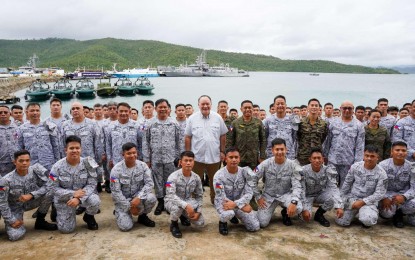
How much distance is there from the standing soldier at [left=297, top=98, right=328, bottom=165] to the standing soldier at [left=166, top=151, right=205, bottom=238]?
2.29 m

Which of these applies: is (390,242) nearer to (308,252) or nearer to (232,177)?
(308,252)

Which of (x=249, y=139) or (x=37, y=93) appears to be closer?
(x=249, y=139)

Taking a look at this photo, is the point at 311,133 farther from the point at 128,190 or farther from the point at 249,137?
the point at 128,190

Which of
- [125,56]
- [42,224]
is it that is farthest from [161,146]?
[125,56]

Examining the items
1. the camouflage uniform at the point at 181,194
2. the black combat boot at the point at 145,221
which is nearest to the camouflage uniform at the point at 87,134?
the black combat boot at the point at 145,221

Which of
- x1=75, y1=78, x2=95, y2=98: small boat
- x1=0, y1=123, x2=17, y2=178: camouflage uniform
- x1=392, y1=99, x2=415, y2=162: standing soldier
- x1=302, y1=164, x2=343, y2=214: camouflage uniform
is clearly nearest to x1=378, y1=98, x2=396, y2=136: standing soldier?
x1=392, y1=99, x2=415, y2=162: standing soldier

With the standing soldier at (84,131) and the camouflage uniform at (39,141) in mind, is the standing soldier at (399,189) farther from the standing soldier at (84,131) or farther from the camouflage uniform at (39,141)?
the camouflage uniform at (39,141)

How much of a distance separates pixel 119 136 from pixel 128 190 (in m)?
1.48

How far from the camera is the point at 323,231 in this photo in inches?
193

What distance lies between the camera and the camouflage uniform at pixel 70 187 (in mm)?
4824

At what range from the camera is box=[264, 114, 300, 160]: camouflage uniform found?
6293mm

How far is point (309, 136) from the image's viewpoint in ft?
20.0

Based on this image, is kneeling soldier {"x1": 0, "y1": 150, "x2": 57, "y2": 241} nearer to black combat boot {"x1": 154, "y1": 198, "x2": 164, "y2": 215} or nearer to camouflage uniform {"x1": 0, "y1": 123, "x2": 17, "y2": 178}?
camouflage uniform {"x1": 0, "y1": 123, "x2": 17, "y2": 178}

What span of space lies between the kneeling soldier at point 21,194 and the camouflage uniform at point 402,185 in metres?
5.35
